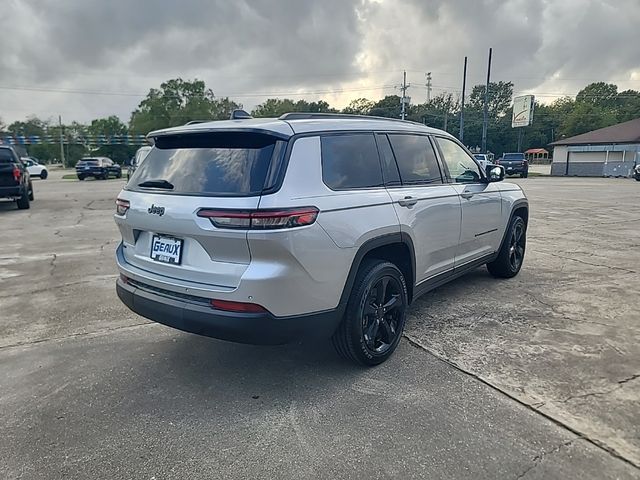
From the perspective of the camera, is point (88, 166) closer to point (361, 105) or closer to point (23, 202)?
point (23, 202)

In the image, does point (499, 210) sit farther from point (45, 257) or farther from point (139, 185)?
point (45, 257)

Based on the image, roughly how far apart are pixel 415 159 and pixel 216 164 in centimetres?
188

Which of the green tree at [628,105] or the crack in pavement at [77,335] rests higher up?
the green tree at [628,105]

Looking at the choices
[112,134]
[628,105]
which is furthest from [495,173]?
[628,105]

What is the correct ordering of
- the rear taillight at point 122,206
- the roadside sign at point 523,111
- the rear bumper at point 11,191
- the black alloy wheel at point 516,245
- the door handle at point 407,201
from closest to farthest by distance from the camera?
the rear taillight at point 122,206, the door handle at point 407,201, the black alloy wheel at point 516,245, the rear bumper at point 11,191, the roadside sign at point 523,111

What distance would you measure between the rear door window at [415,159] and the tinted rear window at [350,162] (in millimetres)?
317

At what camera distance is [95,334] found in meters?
4.19

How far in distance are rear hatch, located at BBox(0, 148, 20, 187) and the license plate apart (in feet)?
40.4

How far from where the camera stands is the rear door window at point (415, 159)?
152 inches

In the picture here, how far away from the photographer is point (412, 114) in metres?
82.6

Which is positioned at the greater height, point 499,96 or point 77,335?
point 499,96

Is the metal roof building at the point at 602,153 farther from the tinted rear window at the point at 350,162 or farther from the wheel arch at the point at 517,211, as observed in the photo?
the tinted rear window at the point at 350,162

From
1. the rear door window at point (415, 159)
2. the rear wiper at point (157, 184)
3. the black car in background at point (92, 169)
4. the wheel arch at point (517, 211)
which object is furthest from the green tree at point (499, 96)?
the rear wiper at point (157, 184)

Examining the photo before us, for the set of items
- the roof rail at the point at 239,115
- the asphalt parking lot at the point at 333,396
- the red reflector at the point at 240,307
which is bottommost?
the asphalt parking lot at the point at 333,396
